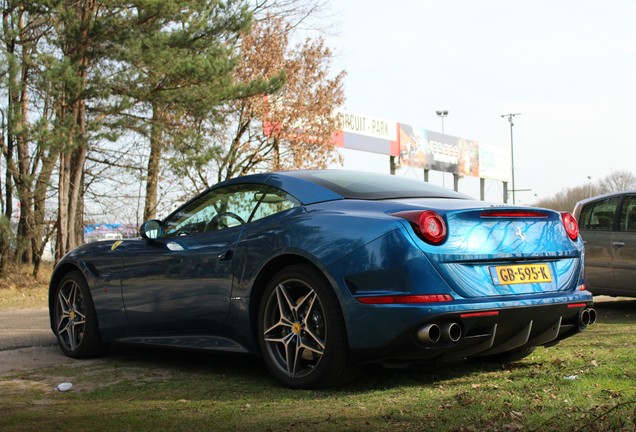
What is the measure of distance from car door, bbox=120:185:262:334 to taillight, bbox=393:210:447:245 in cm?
133

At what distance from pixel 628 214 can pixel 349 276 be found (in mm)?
6450

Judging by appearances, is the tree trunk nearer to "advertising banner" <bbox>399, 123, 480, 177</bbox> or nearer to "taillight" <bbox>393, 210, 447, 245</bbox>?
"advertising banner" <bbox>399, 123, 480, 177</bbox>

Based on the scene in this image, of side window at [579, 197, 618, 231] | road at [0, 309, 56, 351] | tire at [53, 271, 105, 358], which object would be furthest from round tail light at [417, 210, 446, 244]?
side window at [579, 197, 618, 231]

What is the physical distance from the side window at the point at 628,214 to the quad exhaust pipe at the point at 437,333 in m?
6.25

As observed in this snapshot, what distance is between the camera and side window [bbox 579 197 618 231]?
1019 cm

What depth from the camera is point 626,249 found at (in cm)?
983

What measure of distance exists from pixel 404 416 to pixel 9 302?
11251mm

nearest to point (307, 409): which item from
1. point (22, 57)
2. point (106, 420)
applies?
point (106, 420)

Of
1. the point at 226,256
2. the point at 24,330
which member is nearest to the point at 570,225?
Result: the point at 226,256

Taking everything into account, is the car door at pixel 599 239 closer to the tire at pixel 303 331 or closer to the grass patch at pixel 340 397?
the grass patch at pixel 340 397

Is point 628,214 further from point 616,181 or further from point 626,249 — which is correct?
point 616,181

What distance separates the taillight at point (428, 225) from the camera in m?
4.57

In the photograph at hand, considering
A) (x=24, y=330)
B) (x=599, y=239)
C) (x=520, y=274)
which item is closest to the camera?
(x=520, y=274)

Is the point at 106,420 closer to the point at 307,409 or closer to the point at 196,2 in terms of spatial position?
the point at 307,409
